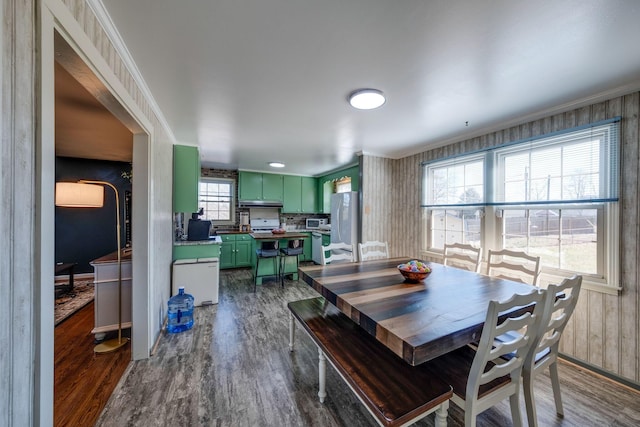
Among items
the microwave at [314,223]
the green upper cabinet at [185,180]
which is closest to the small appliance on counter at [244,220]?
the microwave at [314,223]

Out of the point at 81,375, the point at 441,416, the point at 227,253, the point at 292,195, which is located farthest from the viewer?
the point at 292,195

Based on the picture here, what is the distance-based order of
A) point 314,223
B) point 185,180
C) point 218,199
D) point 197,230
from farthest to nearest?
point 314,223 → point 218,199 → point 197,230 → point 185,180

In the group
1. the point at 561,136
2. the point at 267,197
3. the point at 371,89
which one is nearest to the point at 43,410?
the point at 371,89

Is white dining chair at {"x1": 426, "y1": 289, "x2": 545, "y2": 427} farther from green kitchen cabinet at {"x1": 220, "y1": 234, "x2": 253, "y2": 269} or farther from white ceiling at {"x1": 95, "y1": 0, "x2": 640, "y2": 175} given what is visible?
green kitchen cabinet at {"x1": 220, "y1": 234, "x2": 253, "y2": 269}

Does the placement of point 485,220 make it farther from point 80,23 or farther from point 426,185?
point 80,23

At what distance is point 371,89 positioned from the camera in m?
1.94

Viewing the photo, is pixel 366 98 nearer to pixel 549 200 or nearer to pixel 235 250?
pixel 549 200

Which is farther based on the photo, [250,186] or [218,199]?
[218,199]

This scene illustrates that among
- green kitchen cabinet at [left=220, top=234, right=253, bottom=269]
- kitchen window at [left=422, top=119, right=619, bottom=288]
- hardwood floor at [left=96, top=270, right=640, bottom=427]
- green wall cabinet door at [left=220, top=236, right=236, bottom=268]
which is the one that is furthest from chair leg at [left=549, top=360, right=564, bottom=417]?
green wall cabinet door at [left=220, top=236, right=236, bottom=268]

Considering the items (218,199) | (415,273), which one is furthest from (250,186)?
(415,273)

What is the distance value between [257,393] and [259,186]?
4631 millimetres

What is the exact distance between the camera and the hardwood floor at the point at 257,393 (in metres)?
1.52

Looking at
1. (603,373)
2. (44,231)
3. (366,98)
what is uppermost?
(366,98)

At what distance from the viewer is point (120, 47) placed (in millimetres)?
1445
